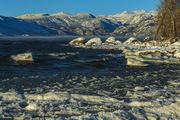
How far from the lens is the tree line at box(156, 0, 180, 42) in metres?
96.1

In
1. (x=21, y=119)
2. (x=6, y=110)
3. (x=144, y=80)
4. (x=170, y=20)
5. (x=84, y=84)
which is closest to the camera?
(x=21, y=119)

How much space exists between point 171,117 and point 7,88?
1188cm

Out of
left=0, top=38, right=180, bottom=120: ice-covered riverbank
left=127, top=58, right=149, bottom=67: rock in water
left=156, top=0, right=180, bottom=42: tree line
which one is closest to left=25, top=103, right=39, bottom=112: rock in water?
left=0, top=38, right=180, bottom=120: ice-covered riverbank

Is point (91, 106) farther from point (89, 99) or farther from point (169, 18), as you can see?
point (169, 18)

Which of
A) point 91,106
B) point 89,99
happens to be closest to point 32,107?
point 91,106

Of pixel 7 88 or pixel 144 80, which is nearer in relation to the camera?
pixel 7 88

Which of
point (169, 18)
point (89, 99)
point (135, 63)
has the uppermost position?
point (169, 18)

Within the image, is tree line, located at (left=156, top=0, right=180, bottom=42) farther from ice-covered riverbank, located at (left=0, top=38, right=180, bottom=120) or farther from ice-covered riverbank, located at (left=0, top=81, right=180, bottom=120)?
ice-covered riverbank, located at (left=0, top=81, right=180, bottom=120)

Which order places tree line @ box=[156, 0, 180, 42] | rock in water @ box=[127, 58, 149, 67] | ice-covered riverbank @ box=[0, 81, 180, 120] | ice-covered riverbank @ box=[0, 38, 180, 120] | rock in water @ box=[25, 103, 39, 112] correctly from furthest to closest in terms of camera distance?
tree line @ box=[156, 0, 180, 42]
rock in water @ box=[127, 58, 149, 67]
rock in water @ box=[25, 103, 39, 112]
ice-covered riverbank @ box=[0, 38, 180, 120]
ice-covered riverbank @ box=[0, 81, 180, 120]

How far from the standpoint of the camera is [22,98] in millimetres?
21562

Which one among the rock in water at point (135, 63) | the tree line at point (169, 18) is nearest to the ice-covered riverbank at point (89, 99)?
the rock in water at point (135, 63)

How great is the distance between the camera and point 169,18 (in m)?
97.2

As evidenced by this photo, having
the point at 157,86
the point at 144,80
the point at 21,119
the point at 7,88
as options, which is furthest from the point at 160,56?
the point at 21,119

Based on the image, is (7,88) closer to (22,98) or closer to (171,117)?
(22,98)
